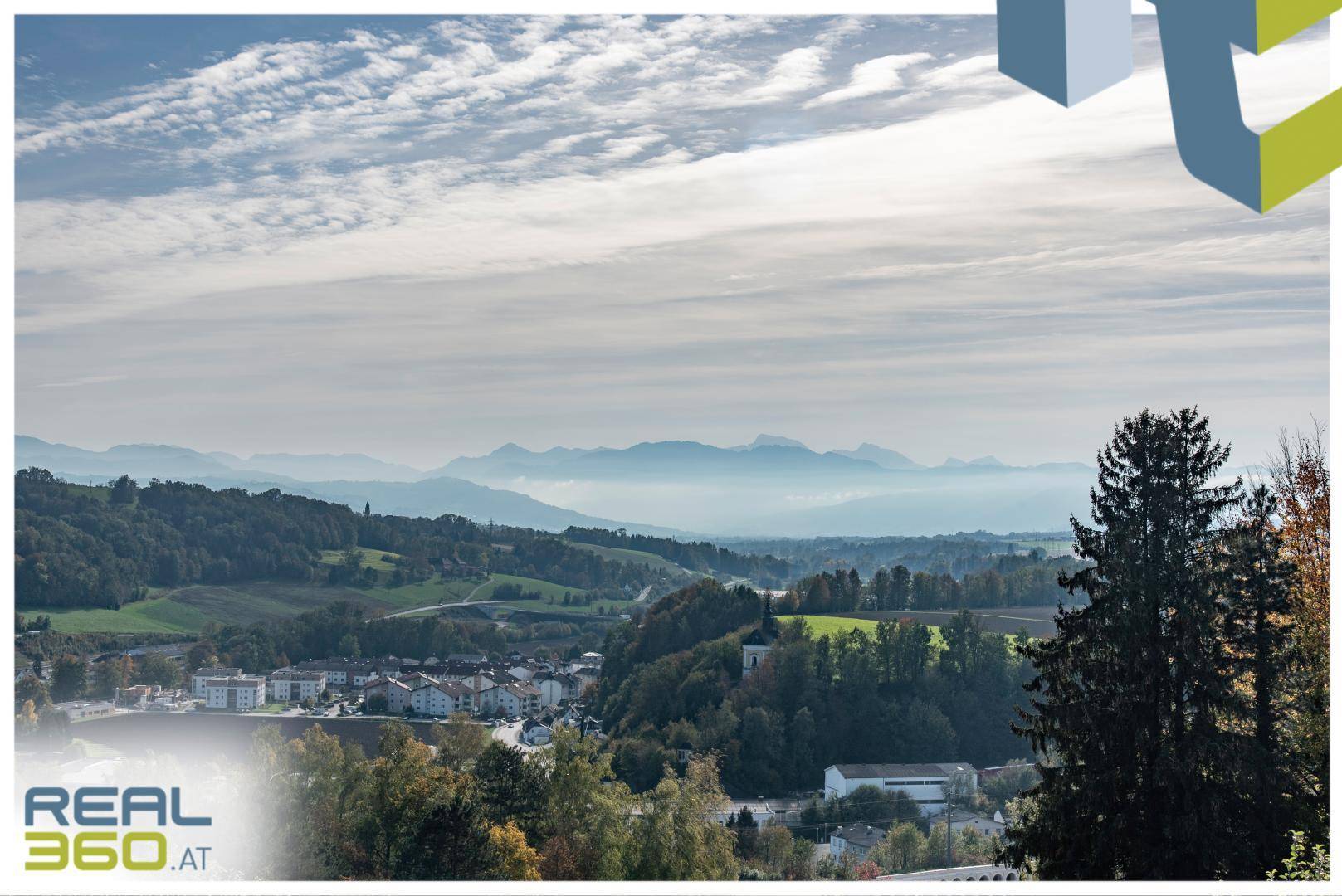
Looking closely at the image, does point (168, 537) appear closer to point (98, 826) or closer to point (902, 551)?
point (98, 826)

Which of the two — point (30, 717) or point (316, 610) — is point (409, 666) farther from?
point (30, 717)

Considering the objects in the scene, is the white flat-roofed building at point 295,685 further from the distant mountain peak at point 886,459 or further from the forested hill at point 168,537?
the distant mountain peak at point 886,459

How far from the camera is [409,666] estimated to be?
30.7 meters

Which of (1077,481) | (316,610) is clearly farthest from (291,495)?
(1077,481)

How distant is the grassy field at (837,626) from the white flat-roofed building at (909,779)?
7748 millimetres

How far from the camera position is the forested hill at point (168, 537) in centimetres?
2445

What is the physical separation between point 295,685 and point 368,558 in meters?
13.9

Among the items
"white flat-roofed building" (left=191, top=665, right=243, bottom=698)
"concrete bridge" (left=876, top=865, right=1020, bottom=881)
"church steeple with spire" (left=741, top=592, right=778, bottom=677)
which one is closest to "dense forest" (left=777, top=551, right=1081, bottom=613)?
"church steeple with spire" (left=741, top=592, right=778, bottom=677)

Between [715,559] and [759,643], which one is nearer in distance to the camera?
[759,643]

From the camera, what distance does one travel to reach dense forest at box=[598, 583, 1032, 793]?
3108 cm

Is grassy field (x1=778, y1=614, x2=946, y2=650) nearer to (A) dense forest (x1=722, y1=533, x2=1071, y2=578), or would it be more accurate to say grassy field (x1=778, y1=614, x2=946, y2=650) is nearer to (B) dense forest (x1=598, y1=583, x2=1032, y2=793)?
(B) dense forest (x1=598, y1=583, x2=1032, y2=793)

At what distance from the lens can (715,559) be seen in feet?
198

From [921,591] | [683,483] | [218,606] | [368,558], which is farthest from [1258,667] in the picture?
[921,591]

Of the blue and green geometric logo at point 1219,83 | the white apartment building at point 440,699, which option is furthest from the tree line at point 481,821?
the white apartment building at point 440,699
